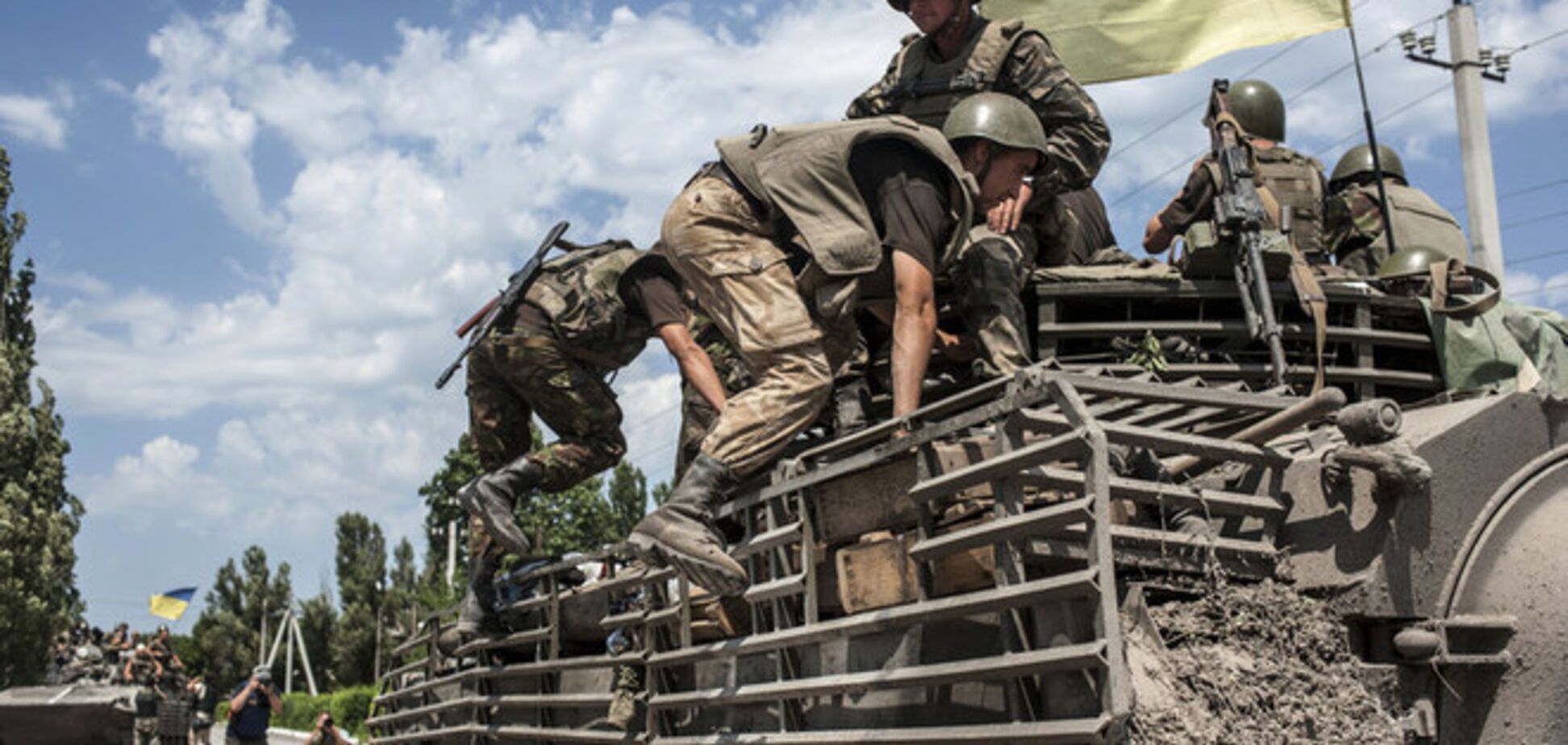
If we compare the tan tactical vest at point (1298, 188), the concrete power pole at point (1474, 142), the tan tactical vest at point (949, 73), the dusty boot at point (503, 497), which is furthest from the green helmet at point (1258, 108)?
the concrete power pole at point (1474, 142)

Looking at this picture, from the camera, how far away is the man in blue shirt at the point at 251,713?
15594mm

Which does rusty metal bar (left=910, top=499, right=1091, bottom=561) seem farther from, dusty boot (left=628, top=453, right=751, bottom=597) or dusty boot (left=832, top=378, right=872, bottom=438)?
dusty boot (left=832, top=378, right=872, bottom=438)

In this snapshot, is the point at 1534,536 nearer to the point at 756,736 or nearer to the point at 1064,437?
the point at 1064,437

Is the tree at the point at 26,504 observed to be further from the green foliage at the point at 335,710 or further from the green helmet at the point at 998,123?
the green helmet at the point at 998,123

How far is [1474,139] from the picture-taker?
1446 centimetres

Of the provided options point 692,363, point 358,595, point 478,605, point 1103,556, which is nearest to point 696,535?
point 1103,556

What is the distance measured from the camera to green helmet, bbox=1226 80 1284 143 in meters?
7.98

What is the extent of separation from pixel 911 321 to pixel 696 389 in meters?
2.05

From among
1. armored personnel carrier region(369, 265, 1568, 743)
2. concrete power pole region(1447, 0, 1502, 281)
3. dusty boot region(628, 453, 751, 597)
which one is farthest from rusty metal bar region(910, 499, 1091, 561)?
concrete power pole region(1447, 0, 1502, 281)

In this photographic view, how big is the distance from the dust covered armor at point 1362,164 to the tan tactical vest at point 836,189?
4951mm

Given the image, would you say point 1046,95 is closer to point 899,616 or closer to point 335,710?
point 899,616

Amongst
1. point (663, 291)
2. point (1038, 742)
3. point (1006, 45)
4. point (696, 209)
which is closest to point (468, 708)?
point (663, 291)

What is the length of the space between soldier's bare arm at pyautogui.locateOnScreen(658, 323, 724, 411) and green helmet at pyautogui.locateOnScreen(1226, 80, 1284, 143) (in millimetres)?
3114

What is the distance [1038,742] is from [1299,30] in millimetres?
5487
